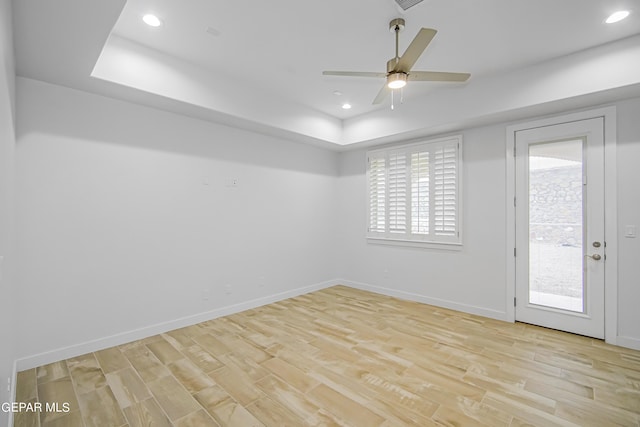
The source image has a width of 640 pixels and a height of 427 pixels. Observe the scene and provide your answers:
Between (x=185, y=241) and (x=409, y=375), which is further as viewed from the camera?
(x=185, y=241)

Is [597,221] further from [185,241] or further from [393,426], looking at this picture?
[185,241]

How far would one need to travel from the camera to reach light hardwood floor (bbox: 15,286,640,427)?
2.05 metres

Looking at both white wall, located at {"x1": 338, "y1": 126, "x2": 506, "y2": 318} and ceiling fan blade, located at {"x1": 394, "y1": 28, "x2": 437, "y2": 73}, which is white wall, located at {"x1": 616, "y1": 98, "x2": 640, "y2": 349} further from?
ceiling fan blade, located at {"x1": 394, "y1": 28, "x2": 437, "y2": 73}

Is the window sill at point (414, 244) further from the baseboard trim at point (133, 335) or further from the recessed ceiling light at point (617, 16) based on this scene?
the recessed ceiling light at point (617, 16)

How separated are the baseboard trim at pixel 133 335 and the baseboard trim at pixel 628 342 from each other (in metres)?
4.02

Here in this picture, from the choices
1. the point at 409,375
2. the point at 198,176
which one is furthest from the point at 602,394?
the point at 198,176

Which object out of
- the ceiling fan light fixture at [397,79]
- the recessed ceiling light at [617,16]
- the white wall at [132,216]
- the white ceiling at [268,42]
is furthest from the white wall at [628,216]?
the white wall at [132,216]

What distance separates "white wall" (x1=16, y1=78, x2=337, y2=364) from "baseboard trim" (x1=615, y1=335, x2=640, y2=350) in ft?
13.4

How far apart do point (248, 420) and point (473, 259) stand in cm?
344

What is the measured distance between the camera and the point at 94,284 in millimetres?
2988

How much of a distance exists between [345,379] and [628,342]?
3.02 meters

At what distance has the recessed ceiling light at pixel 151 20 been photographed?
8.16ft

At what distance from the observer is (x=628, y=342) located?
10.1 feet

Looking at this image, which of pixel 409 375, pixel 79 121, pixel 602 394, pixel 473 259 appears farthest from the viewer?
pixel 473 259
